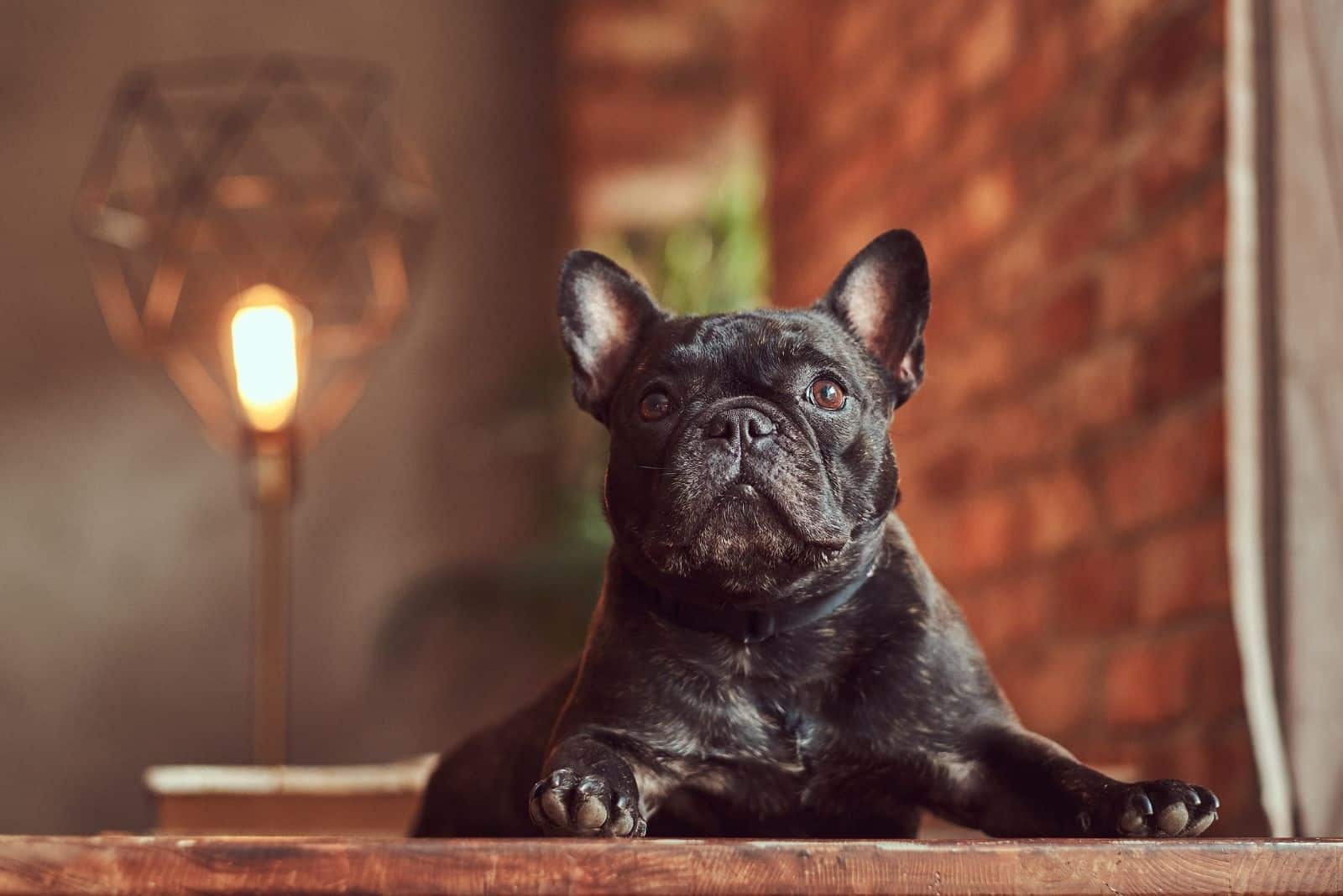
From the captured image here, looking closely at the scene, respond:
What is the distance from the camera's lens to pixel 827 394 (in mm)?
1143

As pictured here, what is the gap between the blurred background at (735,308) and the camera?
1505 mm

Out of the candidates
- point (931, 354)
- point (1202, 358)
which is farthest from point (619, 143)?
point (1202, 358)

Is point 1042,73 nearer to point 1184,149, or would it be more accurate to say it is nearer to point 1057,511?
point 1184,149

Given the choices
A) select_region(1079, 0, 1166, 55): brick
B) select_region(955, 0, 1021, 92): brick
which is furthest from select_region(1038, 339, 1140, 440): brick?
select_region(955, 0, 1021, 92): brick

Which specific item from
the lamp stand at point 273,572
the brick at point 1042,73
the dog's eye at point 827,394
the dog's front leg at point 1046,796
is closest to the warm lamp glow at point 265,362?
the lamp stand at point 273,572

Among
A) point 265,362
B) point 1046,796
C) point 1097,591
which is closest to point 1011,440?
point 1097,591

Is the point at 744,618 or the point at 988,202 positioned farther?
the point at 988,202

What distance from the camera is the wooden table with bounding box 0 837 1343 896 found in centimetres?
76

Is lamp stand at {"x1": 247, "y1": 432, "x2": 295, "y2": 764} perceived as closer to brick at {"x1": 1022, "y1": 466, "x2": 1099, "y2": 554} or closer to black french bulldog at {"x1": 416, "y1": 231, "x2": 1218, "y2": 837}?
brick at {"x1": 1022, "y1": 466, "x2": 1099, "y2": 554}

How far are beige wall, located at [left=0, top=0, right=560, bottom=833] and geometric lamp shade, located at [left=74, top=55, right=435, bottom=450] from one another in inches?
5.0

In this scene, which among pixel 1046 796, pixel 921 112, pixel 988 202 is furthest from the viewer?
pixel 921 112

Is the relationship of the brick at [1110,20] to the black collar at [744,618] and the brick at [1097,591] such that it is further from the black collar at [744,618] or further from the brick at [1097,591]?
the black collar at [744,618]

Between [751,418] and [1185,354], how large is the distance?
2.54 ft

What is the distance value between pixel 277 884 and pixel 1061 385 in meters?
1.46
